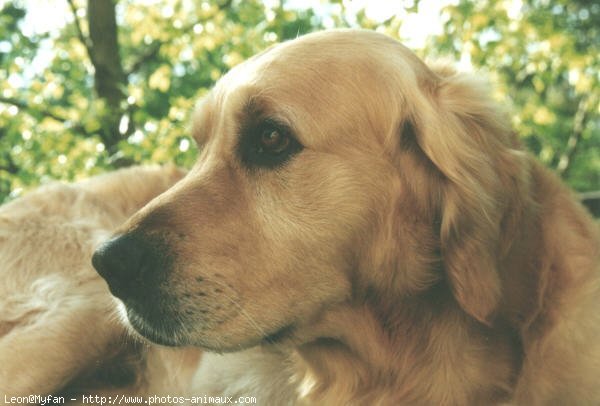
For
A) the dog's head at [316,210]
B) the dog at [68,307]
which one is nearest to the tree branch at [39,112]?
the dog at [68,307]

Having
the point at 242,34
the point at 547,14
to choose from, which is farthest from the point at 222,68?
the point at 547,14

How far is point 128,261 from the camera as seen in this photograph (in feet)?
7.39

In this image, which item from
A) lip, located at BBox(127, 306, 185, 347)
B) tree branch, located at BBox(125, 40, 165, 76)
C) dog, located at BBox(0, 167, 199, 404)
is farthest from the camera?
tree branch, located at BBox(125, 40, 165, 76)

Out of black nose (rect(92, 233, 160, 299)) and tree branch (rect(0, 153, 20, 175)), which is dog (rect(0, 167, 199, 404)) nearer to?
black nose (rect(92, 233, 160, 299))

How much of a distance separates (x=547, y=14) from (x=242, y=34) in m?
3.44

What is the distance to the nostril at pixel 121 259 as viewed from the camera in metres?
2.25

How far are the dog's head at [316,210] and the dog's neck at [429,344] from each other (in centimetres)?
8

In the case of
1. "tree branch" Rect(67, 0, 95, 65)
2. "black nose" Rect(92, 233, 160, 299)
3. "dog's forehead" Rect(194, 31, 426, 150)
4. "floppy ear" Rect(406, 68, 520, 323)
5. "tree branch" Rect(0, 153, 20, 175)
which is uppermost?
"dog's forehead" Rect(194, 31, 426, 150)

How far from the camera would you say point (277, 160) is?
239 cm

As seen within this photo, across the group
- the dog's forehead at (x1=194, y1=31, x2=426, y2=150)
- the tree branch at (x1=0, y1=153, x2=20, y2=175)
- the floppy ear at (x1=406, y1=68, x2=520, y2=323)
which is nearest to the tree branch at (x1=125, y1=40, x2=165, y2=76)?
the tree branch at (x1=0, y1=153, x2=20, y2=175)

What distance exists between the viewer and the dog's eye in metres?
2.38

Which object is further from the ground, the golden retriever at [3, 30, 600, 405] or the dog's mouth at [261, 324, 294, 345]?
the golden retriever at [3, 30, 600, 405]

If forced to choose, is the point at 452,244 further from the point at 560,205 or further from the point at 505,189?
the point at 560,205

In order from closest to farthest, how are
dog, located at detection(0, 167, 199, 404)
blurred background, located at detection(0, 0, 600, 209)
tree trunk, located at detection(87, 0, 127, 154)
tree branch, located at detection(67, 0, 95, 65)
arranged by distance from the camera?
1. dog, located at detection(0, 167, 199, 404)
2. blurred background, located at detection(0, 0, 600, 209)
3. tree branch, located at detection(67, 0, 95, 65)
4. tree trunk, located at detection(87, 0, 127, 154)
